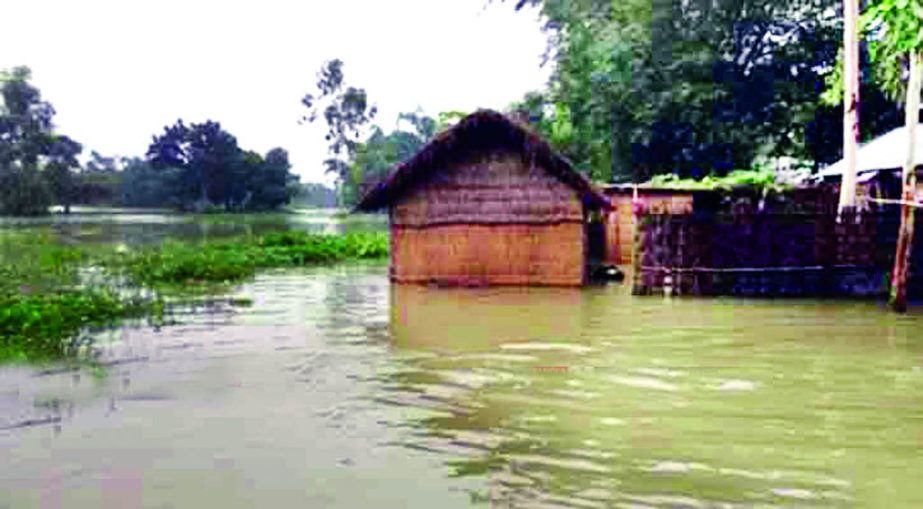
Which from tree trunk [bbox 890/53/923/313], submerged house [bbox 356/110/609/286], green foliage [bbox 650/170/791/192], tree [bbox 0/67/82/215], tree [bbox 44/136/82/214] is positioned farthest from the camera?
tree [bbox 44/136/82/214]

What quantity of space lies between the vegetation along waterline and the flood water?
30.5 inches

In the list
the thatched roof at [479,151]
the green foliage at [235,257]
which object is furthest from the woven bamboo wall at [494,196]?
the green foliage at [235,257]

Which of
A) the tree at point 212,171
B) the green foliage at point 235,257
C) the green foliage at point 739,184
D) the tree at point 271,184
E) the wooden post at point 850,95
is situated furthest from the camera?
the tree at point 271,184

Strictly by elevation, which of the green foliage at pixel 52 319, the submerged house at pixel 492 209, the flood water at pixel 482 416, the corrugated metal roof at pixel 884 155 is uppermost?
the corrugated metal roof at pixel 884 155

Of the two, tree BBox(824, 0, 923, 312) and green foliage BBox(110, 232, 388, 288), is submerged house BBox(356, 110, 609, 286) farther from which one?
tree BBox(824, 0, 923, 312)

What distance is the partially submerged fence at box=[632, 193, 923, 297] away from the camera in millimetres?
13945

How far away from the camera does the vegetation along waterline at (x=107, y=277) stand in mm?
10812

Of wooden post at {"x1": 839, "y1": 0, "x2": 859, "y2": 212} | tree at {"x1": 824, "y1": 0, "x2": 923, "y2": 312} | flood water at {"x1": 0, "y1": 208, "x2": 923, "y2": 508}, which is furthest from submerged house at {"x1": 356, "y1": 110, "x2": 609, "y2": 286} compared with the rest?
tree at {"x1": 824, "y1": 0, "x2": 923, "y2": 312}

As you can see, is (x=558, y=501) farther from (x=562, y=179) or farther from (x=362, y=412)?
(x=562, y=179)

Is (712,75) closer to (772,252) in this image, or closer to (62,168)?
(772,252)

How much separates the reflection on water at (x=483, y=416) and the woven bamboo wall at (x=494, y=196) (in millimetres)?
4628

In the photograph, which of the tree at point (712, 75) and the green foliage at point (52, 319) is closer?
the green foliage at point (52, 319)

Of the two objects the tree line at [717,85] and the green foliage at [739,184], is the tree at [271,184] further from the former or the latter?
the green foliage at [739,184]

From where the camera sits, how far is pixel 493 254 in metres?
16.6
